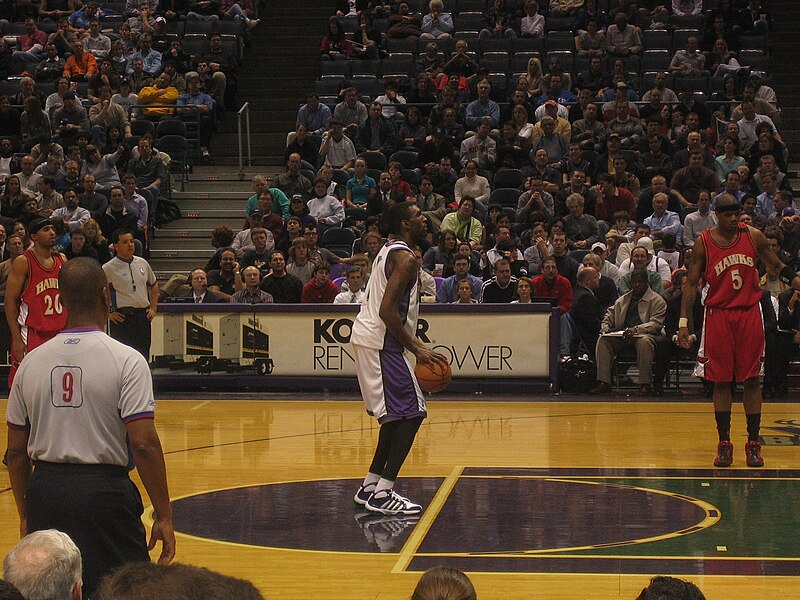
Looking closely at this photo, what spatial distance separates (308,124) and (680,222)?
6.11 m

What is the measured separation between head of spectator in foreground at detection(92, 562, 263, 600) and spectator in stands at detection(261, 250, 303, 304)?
12298 millimetres

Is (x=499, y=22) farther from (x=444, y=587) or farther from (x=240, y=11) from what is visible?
(x=444, y=587)

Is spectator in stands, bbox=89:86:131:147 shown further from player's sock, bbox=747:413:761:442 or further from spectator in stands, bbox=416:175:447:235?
player's sock, bbox=747:413:761:442

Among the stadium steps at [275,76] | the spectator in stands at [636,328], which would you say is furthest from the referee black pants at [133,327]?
the stadium steps at [275,76]

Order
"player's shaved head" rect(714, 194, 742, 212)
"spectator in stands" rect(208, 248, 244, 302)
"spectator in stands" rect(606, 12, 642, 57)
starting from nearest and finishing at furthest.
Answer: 1. "player's shaved head" rect(714, 194, 742, 212)
2. "spectator in stands" rect(208, 248, 244, 302)
3. "spectator in stands" rect(606, 12, 642, 57)

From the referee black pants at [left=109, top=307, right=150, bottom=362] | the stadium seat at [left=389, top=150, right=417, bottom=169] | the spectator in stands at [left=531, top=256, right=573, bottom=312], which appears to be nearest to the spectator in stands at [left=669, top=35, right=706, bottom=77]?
the stadium seat at [left=389, top=150, right=417, bottom=169]

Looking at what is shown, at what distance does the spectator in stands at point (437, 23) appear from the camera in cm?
2125

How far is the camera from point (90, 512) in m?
4.57

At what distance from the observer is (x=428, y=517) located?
7957mm

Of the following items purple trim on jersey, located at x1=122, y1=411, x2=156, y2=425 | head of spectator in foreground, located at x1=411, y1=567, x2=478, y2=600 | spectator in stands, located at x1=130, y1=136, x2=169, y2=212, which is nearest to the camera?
head of spectator in foreground, located at x1=411, y1=567, x2=478, y2=600

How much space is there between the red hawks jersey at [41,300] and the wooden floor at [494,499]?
1184mm

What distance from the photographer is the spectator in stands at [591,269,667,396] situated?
13844mm

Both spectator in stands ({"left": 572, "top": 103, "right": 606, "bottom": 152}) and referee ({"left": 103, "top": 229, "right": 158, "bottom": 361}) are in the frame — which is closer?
referee ({"left": 103, "top": 229, "right": 158, "bottom": 361})

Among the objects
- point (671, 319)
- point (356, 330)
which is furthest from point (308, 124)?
point (356, 330)
